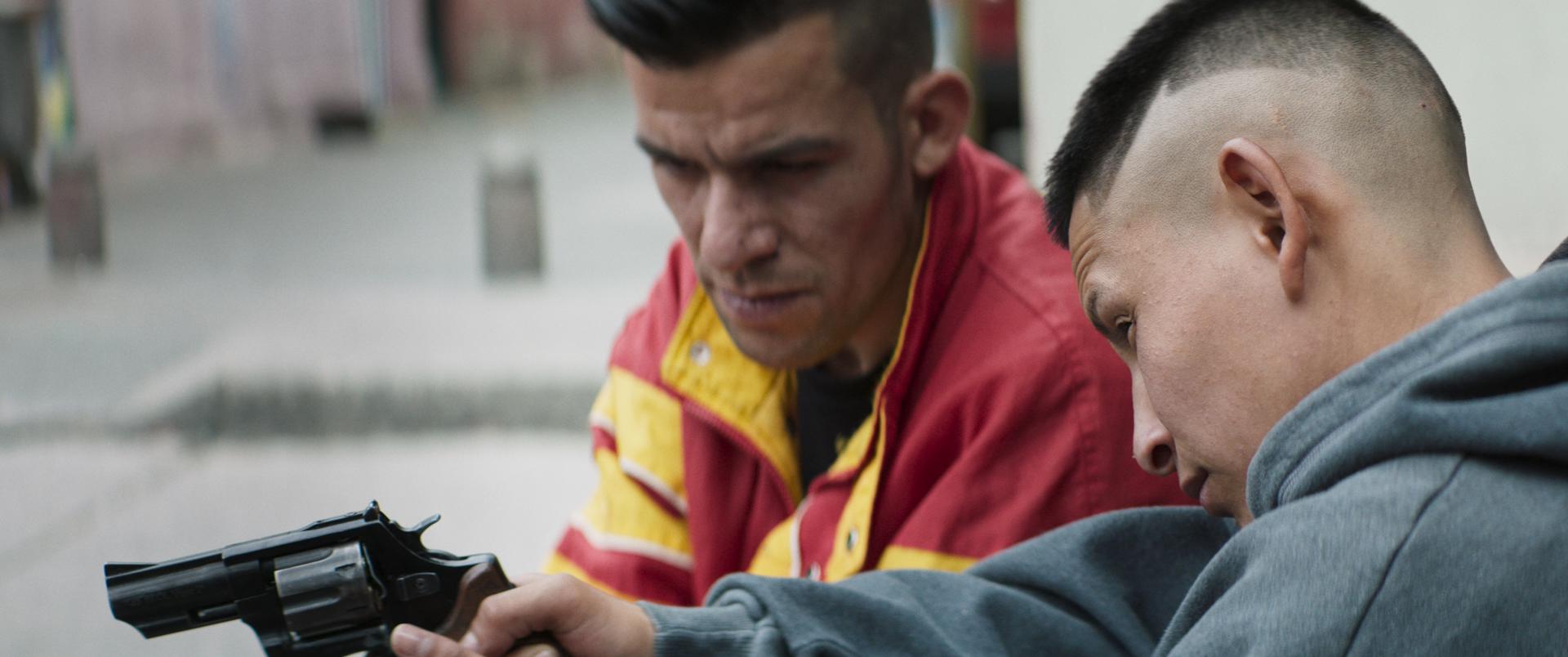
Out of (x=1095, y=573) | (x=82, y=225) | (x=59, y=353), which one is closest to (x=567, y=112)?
(x=82, y=225)

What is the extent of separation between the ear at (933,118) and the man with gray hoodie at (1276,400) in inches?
28.6

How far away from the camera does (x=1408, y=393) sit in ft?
4.32

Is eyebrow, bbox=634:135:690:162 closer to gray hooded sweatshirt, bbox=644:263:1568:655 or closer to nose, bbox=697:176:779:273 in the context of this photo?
nose, bbox=697:176:779:273

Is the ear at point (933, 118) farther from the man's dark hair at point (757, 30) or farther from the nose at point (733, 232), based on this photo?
the nose at point (733, 232)

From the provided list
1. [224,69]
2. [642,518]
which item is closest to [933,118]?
[642,518]

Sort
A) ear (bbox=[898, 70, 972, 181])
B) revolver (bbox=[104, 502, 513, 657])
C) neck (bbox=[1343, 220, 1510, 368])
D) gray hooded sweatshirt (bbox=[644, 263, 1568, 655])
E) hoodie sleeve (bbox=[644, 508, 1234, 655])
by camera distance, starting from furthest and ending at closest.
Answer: ear (bbox=[898, 70, 972, 181]) < hoodie sleeve (bbox=[644, 508, 1234, 655]) < revolver (bbox=[104, 502, 513, 657]) < neck (bbox=[1343, 220, 1510, 368]) < gray hooded sweatshirt (bbox=[644, 263, 1568, 655])

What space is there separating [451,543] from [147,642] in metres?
0.82

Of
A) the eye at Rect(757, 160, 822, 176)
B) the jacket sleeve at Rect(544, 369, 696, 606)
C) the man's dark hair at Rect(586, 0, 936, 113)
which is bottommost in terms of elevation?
the jacket sleeve at Rect(544, 369, 696, 606)

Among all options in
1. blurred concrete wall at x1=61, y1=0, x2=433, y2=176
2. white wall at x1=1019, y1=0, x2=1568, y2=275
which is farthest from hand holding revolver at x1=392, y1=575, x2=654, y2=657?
blurred concrete wall at x1=61, y1=0, x2=433, y2=176

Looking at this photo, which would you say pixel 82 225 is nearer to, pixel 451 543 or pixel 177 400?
pixel 177 400

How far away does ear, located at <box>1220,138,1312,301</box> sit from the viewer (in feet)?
4.80

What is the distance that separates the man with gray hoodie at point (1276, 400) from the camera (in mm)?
1281

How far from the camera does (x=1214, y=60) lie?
63.9 inches

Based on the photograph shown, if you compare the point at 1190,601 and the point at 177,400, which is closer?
the point at 1190,601
